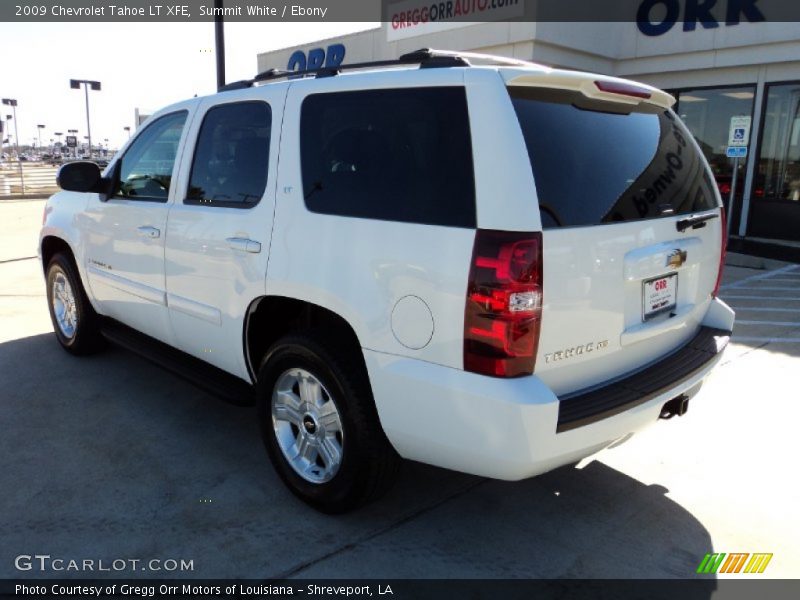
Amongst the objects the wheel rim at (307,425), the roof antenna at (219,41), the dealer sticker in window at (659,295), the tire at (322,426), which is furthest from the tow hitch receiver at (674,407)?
the roof antenna at (219,41)

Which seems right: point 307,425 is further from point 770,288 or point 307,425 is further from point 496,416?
point 770,288

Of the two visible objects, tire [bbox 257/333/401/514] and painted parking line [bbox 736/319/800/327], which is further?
painted parking line [bbox 736/319/800/327]

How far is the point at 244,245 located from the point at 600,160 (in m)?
1.70

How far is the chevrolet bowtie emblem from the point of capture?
9.42 ft

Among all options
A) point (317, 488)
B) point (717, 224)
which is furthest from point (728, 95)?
point (317, 488)

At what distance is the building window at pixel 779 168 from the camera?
40.2ft

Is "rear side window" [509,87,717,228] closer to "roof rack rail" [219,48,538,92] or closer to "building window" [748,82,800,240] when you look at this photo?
"roof rack rail" [219,48,538,92]

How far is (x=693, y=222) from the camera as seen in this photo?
119 inches

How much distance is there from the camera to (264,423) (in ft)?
10.8

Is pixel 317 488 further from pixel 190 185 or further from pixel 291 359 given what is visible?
pixel 190 185

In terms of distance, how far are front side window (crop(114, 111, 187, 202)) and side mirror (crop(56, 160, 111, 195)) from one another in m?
0.15

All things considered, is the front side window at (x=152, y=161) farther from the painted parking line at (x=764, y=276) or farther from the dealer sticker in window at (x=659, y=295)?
the painted parking line at (x=764, y=276)

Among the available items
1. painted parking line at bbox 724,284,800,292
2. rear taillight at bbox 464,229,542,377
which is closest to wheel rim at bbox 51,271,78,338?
rear taillight at bbox 464,229,542,377

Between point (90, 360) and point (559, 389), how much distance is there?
4056 millimetres
